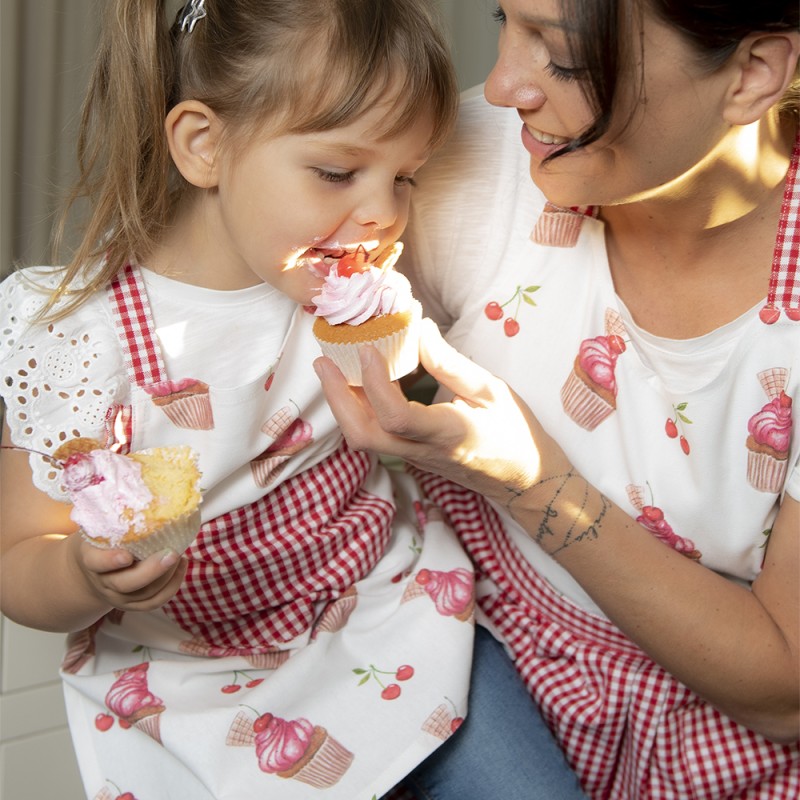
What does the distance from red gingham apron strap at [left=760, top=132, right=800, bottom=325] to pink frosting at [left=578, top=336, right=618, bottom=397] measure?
0.73 ft

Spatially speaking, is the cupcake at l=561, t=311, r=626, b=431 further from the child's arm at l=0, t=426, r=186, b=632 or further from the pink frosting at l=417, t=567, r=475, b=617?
the child's arm at l=0, t=426, r=186, b=632

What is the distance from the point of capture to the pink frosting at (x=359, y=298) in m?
1.33

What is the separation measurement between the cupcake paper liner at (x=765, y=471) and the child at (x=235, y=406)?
464 millimetres

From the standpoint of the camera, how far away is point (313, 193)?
4.40 feet

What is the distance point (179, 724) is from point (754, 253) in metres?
1.04

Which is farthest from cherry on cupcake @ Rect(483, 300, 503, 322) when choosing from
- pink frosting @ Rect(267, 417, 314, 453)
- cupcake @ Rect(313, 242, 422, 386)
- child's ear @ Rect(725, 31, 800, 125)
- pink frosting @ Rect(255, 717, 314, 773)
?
pink frosting @ Rect(255, 717, 314, 773)

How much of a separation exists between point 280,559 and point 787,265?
0.84m

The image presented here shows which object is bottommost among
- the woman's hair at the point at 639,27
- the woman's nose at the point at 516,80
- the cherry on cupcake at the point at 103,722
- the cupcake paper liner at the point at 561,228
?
the cherry on cupcake at the point at 103,722

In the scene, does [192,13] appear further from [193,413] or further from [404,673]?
[404,673]

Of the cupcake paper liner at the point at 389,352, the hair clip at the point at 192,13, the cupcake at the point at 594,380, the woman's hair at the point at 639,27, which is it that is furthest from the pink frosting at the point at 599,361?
the hair clip at the point at 192,13

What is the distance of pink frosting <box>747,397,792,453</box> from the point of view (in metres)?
1.37

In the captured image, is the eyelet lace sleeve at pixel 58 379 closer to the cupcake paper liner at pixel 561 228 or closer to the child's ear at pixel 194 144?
the child's ear at pixel 194 144

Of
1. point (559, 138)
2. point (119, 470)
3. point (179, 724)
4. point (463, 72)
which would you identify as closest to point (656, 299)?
point (559, 138)

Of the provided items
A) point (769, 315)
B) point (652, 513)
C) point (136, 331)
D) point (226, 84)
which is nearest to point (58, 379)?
point (136, 331)
